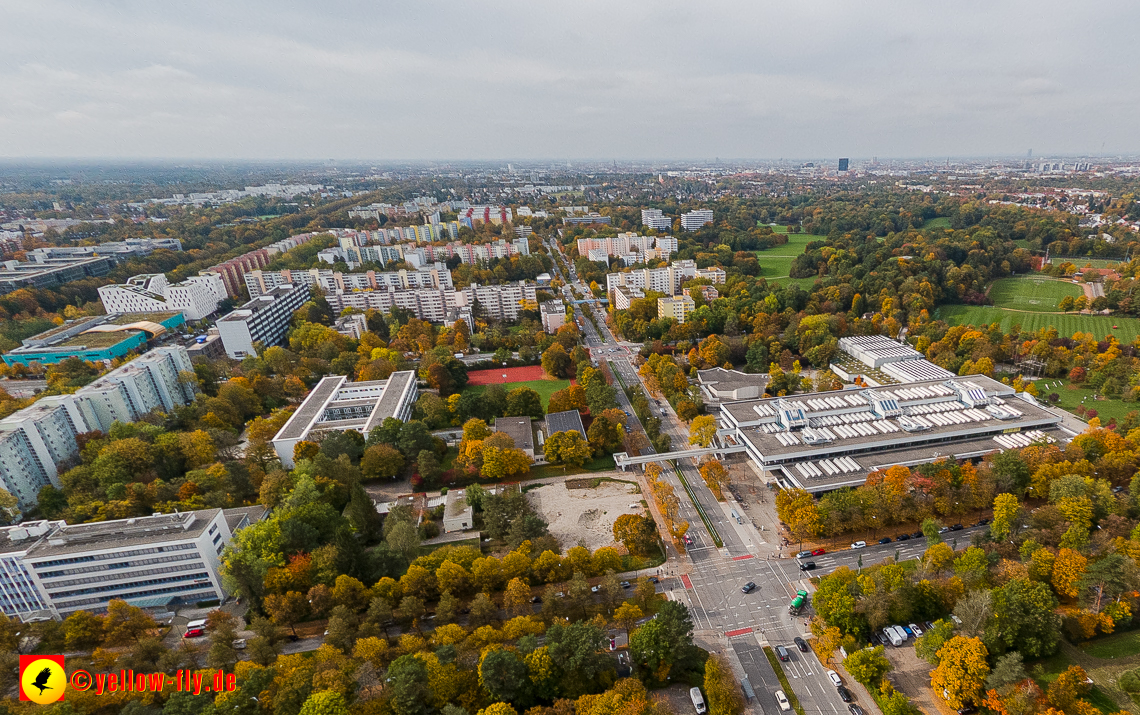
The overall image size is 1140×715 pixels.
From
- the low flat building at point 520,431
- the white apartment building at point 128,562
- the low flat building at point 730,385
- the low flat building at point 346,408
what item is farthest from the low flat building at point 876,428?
the white apartment building at point 128,562

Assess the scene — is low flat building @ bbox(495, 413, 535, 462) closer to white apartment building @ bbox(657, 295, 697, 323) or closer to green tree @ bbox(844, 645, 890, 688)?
green tree @ bbox(844, 645, 890, 688)

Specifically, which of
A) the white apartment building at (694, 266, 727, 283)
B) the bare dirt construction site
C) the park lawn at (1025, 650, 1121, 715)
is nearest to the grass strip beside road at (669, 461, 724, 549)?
the bare dirt construction site

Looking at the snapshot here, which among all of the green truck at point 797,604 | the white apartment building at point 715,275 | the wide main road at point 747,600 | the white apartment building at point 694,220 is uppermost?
the white apartment building at point 694,220

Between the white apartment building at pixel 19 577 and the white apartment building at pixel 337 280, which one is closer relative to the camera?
the white apartment building at pixel 19 577

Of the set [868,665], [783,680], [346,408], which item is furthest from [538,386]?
[868,665]

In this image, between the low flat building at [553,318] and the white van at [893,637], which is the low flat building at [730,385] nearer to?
the low flat building at [553,318]

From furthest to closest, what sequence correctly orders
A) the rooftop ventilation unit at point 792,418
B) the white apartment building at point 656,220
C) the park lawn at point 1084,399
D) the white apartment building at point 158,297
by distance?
the white apartment building at point 656,220, the white apartment building at point 158,297, the park lawn at point 1084,399, the rooftop ventilation unit at point 792,418
